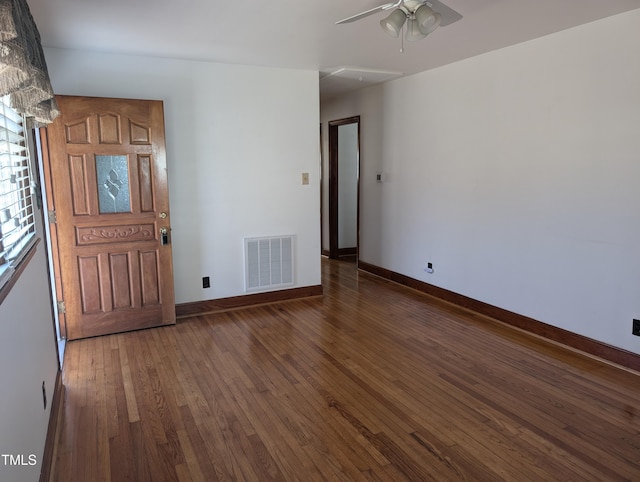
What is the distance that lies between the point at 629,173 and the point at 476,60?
1790 millimetres

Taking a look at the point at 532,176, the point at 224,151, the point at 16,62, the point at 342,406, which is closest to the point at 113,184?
the point at 224,151

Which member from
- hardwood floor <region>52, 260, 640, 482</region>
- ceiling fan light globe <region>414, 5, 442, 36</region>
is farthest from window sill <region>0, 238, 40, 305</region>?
ceiling fan light globe <region>414, 5, 442, 36</region>

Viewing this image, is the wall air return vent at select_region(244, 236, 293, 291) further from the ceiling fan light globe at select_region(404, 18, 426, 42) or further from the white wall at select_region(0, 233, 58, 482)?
the ceiling fan light globe at select_region(404, 18, 426, 42)

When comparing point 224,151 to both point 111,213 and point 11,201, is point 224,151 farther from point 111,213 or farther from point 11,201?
point 11,201

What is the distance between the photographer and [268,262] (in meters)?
4.64

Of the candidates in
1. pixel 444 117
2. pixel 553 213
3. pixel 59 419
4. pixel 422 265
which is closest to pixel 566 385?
pixel 553 213

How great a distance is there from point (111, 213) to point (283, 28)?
6.92ft

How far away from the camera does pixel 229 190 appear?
4.36 metres

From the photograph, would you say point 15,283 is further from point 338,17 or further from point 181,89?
point 181,89

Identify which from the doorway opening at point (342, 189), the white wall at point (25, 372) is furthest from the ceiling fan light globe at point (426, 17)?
the doorway opening at point (342, 189)

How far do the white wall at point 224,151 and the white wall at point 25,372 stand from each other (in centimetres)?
170

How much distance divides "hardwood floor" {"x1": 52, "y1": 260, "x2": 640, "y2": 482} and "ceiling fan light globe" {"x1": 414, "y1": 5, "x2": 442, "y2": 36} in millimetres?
2217

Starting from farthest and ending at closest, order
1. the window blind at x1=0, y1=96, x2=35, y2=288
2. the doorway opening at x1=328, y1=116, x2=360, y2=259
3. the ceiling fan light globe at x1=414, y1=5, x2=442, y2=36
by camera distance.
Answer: the doorway opening at x1=328, y1=116, x2=360, y2=259, the ceiling fan light globe at x1=414, y1=5, x2=442, y2=36, the window blind at x1=0, y1=96, x2=35, y2=288

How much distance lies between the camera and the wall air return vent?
455 centimetres
